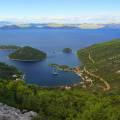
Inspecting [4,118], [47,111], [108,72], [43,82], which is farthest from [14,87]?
[108,72]

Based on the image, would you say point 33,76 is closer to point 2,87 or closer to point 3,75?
point 3,75

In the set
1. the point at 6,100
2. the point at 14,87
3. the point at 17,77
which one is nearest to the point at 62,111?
the point at 6,100

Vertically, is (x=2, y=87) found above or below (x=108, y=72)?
above

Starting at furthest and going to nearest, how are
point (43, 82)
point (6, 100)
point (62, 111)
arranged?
point (43, 82) → point (6, 100) → point (62, 111)

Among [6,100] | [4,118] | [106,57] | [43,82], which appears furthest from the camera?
[106,57]

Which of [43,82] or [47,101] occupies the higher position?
[47,101]

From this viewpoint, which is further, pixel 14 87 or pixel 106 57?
pixel 106 57

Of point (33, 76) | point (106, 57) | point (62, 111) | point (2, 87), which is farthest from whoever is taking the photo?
point (106, 57)

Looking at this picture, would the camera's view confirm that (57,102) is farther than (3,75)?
No

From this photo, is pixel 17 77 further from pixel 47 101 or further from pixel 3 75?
pixel 47 101
